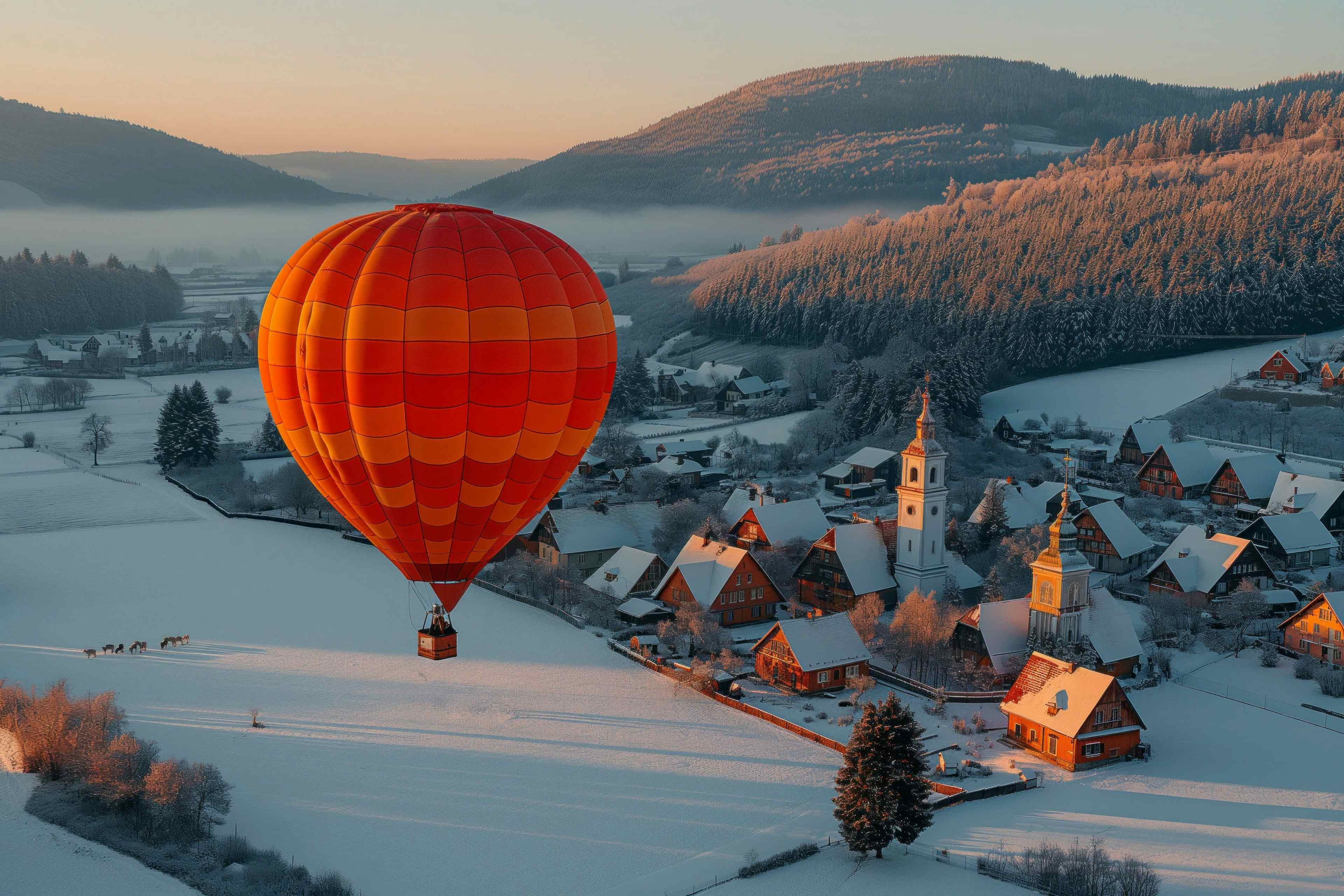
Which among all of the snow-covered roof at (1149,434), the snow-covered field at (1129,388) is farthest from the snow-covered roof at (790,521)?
the snow-covered field at (1129,388)

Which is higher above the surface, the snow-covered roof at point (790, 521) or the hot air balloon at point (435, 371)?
the hot air balloon at point (435, 371)

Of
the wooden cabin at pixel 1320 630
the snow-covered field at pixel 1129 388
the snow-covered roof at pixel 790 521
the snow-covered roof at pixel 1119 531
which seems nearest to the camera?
the wooden cabin at pixel 1320 630

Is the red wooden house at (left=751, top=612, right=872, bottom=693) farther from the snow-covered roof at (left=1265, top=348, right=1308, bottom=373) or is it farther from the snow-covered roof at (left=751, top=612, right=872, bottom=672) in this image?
the snow-covered roof at (left=1265, top=348, right=1308, bottom=373)

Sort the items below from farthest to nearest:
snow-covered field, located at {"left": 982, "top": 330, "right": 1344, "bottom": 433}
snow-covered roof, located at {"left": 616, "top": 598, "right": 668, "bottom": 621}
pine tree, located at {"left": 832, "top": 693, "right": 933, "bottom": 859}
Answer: snow-covered field, located at {"left": 982, "top": 330, "right": 1344, "bottom": 433} → snow-covered roof, located at {"left": 616, "top": 598, "right": 668, "bottom": 621} → pine tree, located at {"left": 832, "top": 693, "right": 933, "bottom": 859}

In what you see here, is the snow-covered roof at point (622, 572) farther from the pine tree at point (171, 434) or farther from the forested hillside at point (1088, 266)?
the forested hillside at point (1088, 266)

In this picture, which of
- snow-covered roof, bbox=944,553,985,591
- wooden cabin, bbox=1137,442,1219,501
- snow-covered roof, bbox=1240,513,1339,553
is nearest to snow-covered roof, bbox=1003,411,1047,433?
wooden cabin, bbox=1137,442,1219,501

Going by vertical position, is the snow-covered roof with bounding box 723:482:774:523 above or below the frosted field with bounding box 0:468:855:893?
above

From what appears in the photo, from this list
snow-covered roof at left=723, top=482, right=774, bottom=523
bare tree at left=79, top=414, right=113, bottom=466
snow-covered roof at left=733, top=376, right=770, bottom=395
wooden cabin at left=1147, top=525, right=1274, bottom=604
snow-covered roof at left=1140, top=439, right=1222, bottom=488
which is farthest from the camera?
snow-covered roof at left=733, top=376, right=770, bottom=395

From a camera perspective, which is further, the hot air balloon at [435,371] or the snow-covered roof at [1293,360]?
the snow-covered roof at [1293,360]
